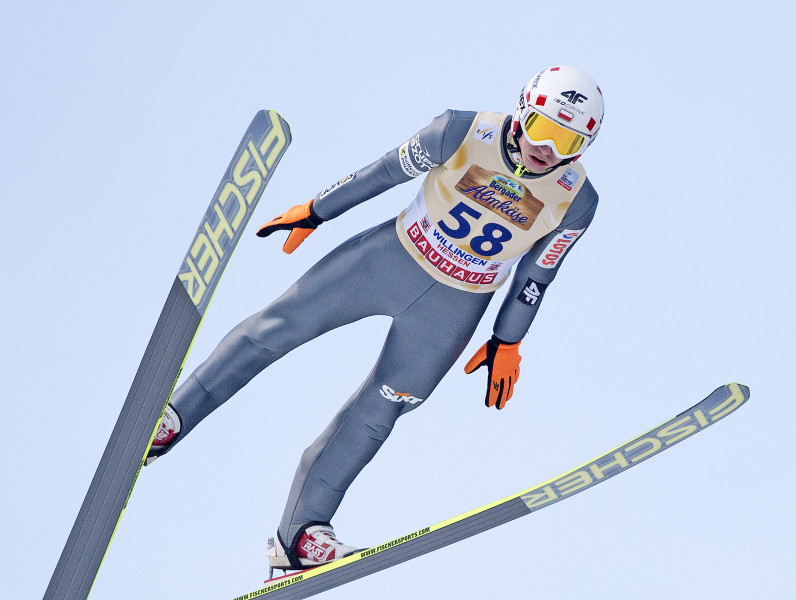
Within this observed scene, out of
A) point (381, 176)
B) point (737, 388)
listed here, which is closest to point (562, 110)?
point (381, 176)

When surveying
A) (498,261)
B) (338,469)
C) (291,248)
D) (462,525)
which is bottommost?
(462,525)

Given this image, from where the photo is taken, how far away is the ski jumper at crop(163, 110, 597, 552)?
208 inches

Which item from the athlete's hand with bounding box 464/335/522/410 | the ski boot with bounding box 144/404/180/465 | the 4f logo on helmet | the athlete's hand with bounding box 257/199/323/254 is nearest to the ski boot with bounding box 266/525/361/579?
the ski boot with bounding box 144/404/180/465

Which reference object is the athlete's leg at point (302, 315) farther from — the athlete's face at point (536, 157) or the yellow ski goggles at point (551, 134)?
the yellow ski goggles at point (551, 134)

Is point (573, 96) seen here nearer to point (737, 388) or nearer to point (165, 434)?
point (737, 388)

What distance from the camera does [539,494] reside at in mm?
5426

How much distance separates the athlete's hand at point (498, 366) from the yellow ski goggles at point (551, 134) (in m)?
0.91

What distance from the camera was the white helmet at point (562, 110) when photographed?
16.5 ft

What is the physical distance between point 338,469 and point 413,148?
1360 millimetres

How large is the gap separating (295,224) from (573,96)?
1245mm

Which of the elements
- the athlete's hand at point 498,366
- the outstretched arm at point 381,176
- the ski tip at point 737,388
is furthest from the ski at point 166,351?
the ski tip at point 737,388

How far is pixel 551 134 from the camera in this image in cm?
505

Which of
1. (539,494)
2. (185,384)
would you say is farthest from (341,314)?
(539,494)

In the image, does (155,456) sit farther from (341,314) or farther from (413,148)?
(413,148)
